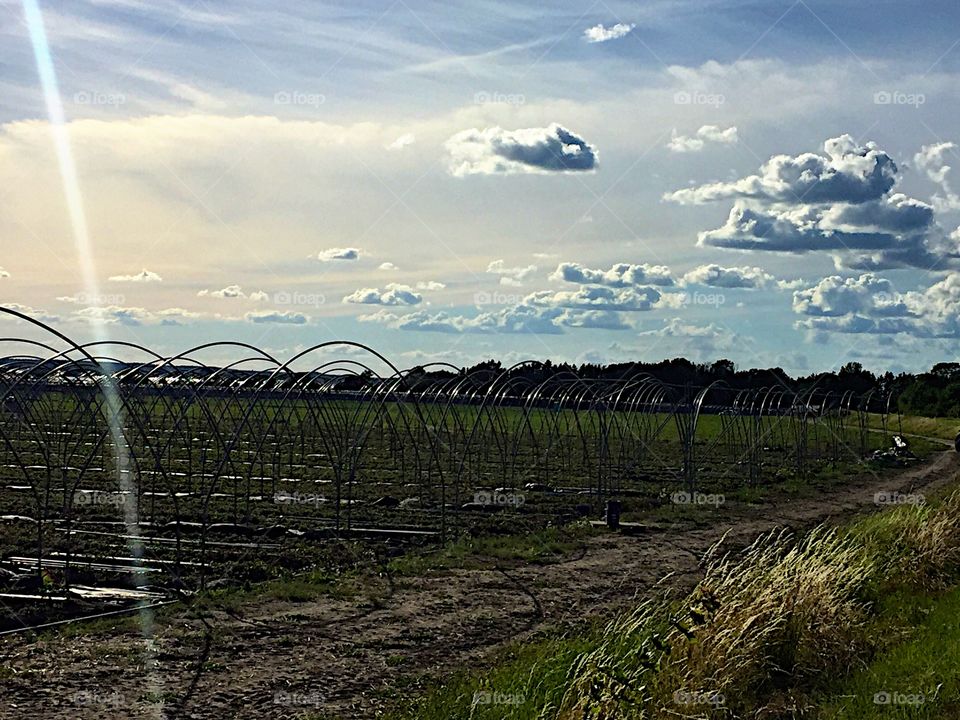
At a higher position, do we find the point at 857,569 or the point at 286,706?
the point at 857,569

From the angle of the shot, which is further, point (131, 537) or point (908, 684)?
point (131, 537)

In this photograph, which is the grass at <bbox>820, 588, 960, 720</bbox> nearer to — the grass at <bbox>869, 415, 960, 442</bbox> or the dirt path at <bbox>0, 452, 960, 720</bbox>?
the dirt path at <bbox>0, 452, 960, 720</bbox>

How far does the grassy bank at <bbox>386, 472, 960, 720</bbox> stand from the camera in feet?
24.2

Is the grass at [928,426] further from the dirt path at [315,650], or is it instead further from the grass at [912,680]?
the grass at [912,680]

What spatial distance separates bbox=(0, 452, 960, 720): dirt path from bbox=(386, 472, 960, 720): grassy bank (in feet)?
2.27

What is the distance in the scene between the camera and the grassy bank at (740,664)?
24.2 feet

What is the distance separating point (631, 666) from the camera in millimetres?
8039

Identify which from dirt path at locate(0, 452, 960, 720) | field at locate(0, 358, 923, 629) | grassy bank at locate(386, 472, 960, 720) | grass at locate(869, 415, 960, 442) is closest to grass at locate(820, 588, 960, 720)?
grassy bank at locate(386, 472, 960, 720)

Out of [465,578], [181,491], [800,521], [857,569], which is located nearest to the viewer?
[857,569]

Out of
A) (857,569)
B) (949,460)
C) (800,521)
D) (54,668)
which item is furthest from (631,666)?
(949,460)

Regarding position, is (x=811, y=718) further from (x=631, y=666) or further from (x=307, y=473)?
(x=307, y=473)

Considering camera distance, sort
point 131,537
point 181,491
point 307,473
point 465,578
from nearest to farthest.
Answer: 1. point 465,578
2. point 131,537
3. point 181,491
4. point 307,473

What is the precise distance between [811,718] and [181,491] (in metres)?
17.1

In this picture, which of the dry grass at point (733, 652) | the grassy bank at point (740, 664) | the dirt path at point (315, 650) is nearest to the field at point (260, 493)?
the dirt path at point (315, 650)
